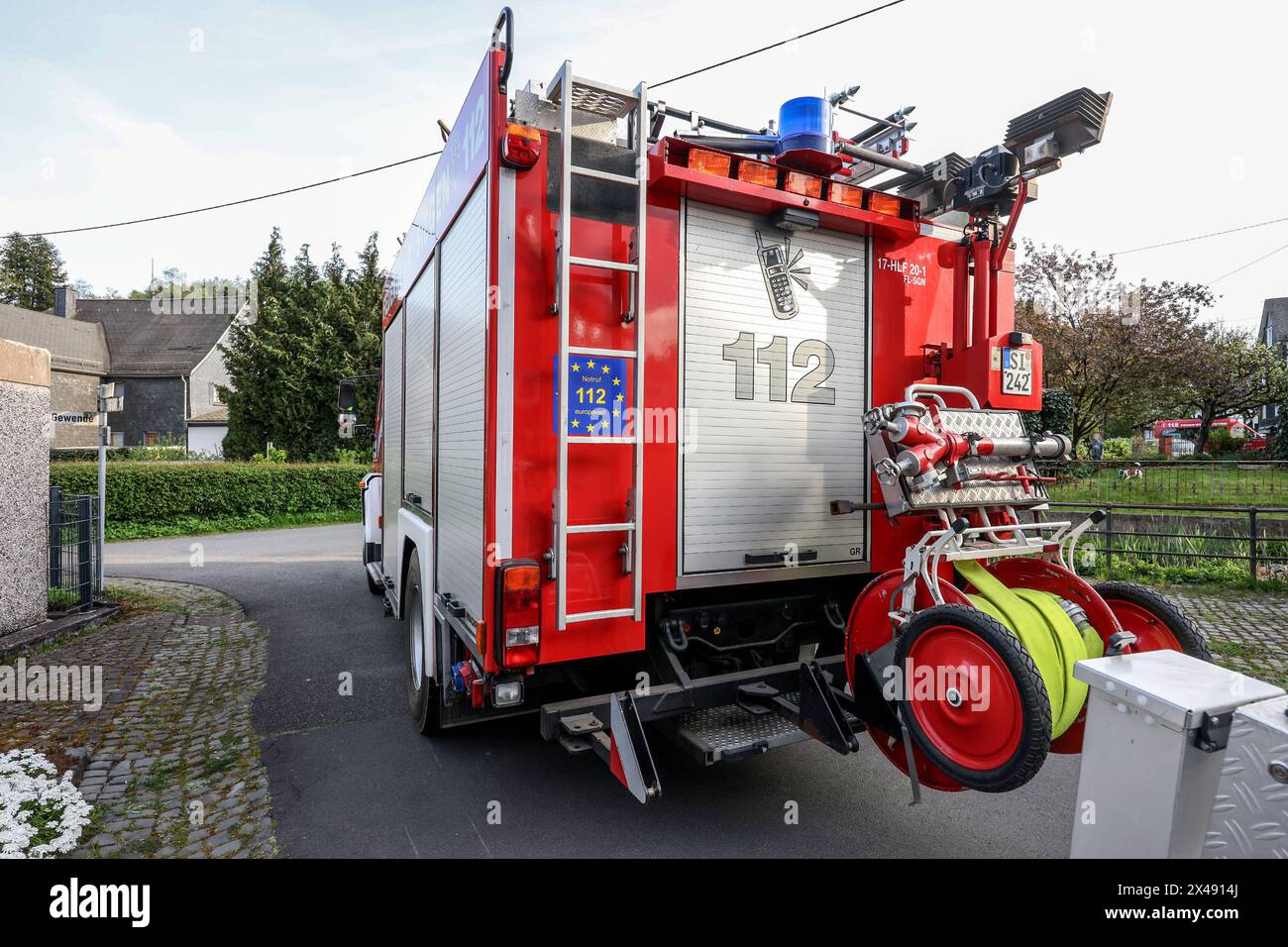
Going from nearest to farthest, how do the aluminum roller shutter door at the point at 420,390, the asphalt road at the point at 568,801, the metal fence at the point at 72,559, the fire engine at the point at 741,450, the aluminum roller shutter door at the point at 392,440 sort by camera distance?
the fire engine at the point at 741,450, the asphalt road at the point at 568,801, the aluminum roller shutter door at the point at 420,390, the aluminum roller shutter door at the point at 392,440, the metal fence at the point at 72,559

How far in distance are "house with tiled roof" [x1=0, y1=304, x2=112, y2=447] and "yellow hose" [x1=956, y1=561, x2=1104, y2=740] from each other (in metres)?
37.1

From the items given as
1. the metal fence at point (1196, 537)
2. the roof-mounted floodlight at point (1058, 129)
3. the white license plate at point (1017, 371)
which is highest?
the roof-mounted floodlight at point (1058, 129)

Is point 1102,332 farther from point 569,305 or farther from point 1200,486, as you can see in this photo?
point 569,305

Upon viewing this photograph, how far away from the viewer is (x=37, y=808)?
3.80m

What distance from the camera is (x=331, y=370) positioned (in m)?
25.0

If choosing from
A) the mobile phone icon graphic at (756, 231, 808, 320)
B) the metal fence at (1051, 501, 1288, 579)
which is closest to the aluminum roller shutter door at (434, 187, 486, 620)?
the mobile phone icon graphic at (756, 231, 808, 320)

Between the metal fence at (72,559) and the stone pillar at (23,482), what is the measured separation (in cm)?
76

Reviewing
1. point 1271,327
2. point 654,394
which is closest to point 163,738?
point 654,394

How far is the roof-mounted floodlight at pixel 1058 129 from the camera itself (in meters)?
3.51

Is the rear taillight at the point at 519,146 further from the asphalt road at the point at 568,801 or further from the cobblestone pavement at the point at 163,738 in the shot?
the cobblestone pavement at the point at 163,738

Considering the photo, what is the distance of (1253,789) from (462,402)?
10.7 ft

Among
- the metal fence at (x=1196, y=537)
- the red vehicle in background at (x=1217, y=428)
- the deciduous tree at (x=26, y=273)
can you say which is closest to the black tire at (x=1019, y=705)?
the metal fence at (x=1196, y=537)

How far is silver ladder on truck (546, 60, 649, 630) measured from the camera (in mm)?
2951

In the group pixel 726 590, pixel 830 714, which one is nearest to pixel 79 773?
pixel 726 590
